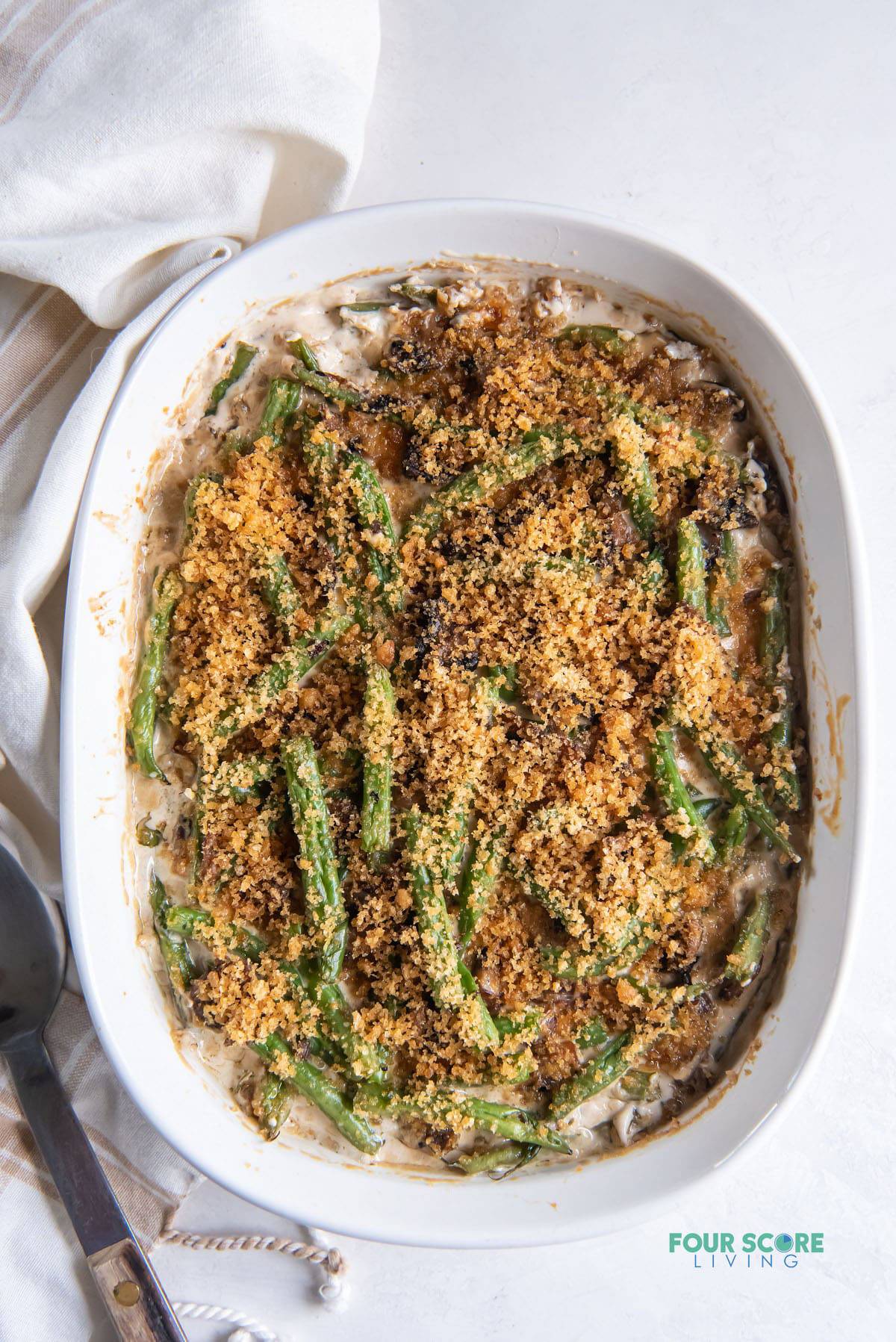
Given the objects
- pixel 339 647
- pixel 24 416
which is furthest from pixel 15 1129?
pixel 24 416

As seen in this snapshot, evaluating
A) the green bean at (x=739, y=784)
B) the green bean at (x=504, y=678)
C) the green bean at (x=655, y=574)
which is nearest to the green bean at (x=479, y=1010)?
the green bean at (x=504, y=678)

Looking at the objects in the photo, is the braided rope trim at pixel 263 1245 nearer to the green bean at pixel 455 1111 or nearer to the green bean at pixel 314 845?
the green bean at pixel 455 1111

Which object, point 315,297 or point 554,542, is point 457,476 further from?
point 315,297

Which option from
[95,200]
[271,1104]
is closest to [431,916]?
[271,1104]

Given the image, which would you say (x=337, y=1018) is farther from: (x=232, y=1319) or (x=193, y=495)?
(x=193, y=495)

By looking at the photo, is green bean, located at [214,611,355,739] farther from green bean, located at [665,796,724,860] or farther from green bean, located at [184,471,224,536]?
green bean, located at [665,796,724,860]

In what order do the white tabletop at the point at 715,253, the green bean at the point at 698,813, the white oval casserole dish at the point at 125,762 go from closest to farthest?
the white oval casserole dish at the point at 125,762
the green bean at the point at 698,813
the white tabletop at the point at 715,253
